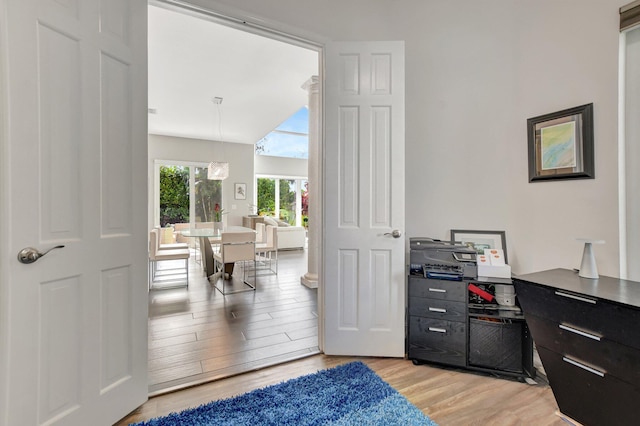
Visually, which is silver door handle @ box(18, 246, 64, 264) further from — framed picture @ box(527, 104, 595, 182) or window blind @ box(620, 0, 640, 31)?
window blind @ box(620, 0, 640, 31)

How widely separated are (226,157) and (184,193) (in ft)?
5.19

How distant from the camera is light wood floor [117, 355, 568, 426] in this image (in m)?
1.57

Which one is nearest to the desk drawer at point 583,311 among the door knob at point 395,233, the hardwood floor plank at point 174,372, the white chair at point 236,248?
the door knob at point 395,233

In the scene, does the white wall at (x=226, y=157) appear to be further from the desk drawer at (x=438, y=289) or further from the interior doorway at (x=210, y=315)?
the desk drawer at (x=438, y=289)

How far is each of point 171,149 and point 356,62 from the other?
7009mm

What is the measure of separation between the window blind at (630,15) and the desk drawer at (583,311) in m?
1.56

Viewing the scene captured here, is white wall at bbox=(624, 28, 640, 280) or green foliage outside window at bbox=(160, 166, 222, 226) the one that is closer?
white wall at bbox=(624, 28, 640, 280)

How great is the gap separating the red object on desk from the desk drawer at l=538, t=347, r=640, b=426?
54cm

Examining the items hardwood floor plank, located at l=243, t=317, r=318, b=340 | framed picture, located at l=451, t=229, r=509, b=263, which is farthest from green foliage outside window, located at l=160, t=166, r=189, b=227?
framed picture, located at l=451, t=229, r=509, b=263

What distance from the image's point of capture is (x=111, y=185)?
153cm

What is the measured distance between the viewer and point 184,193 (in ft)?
25.7

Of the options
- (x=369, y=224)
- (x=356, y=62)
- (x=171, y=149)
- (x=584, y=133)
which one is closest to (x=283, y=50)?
(x=356, y=62)

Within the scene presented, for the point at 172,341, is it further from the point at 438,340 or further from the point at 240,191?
the point at 240,191

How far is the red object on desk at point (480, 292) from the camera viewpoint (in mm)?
2070
